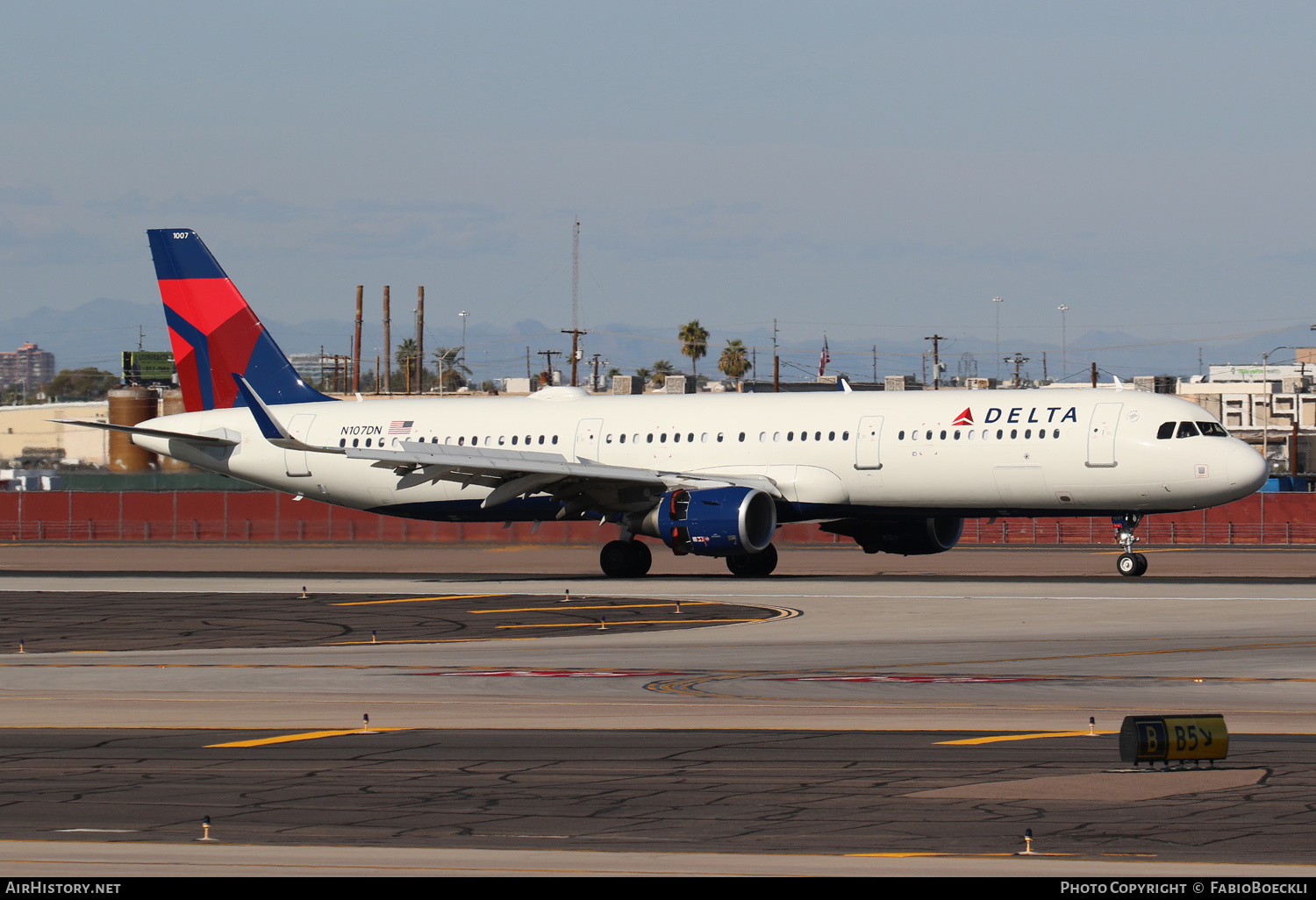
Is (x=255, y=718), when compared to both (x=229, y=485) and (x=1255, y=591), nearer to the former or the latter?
(x=1255, y=591)

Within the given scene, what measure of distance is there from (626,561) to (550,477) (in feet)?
12.4

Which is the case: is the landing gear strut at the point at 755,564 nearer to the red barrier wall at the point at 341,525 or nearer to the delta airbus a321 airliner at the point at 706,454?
the delta airbus a321 airliner at the point at 706,454

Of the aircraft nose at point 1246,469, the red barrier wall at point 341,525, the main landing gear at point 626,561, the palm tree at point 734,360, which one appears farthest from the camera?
the palm tree at point 734,360

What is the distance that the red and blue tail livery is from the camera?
47062 mm

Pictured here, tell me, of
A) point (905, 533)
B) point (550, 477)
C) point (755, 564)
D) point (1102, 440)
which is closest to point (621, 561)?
point (755, 564)

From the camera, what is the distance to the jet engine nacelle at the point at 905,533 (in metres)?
41.0

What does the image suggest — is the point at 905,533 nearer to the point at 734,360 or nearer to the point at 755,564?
the point at 755,564

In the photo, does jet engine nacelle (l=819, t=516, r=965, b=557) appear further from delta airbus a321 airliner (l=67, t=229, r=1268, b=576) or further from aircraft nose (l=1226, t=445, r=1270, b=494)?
aircraft nose (l=1226, t=445, r=1270, b=494)

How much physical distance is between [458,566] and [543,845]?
38356 mm

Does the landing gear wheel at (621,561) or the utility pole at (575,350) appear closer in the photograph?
the landing gear wheel at (621,561)

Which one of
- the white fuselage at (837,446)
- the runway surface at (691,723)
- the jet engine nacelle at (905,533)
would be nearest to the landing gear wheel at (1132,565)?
the white fuselage at (837,446)

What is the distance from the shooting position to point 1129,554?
3869 cm

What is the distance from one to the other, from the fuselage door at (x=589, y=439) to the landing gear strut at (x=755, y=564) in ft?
15.4
